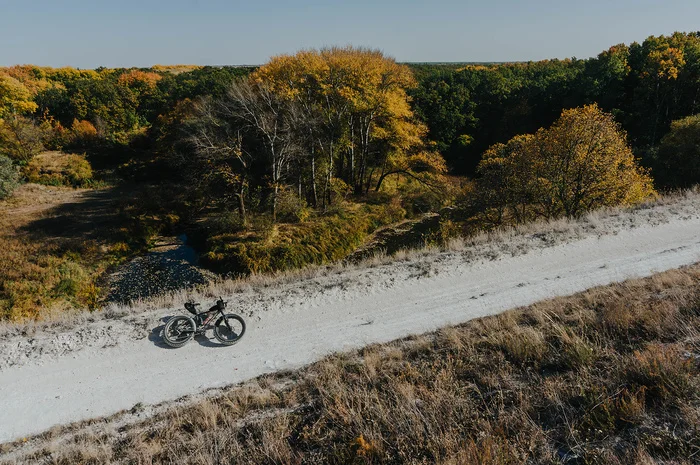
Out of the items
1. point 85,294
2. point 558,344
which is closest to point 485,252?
point 558,344

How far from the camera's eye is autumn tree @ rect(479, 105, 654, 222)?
65.6 ft

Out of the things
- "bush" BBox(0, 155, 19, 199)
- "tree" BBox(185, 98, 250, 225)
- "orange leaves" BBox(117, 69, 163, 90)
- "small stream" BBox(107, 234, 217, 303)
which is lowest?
"small stream" BBox(107, 234, 217, 303)

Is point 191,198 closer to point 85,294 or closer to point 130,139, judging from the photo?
point 85,294

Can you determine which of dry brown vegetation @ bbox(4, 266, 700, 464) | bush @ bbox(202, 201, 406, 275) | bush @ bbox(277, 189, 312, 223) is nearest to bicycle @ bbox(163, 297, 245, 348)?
dry brown vegetation @ bbox(4, 266, 700, 464)

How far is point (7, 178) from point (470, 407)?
44296 mm

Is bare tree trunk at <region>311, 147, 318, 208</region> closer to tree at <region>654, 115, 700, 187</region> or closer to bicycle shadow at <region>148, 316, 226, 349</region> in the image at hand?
bicycle shadow at <region>148, 316, 226, 349</region>

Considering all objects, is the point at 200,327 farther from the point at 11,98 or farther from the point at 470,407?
the point at 11,98

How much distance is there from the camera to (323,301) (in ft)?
33.7

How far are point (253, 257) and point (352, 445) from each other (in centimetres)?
1976

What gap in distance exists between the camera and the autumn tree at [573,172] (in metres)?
20.0

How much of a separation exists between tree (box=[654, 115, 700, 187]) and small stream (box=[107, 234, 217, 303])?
106 ft

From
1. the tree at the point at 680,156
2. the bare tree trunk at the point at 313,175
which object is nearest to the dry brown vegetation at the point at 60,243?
the bare tree trunk at the point at 313,175

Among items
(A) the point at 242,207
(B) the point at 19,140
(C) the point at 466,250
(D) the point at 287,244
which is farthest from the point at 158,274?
(B) the point at 19,140

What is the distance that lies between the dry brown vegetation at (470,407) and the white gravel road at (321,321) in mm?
708
